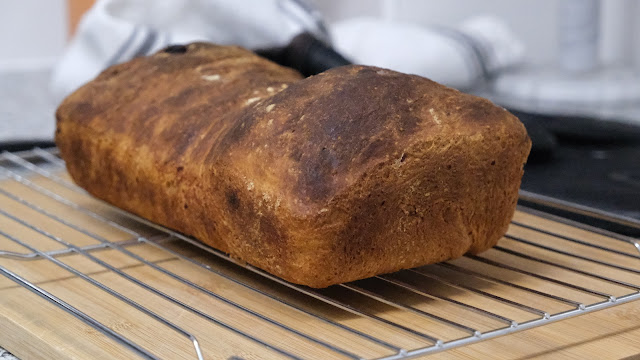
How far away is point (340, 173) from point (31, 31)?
2.11 meters

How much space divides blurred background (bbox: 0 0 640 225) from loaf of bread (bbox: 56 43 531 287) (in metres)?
0.32

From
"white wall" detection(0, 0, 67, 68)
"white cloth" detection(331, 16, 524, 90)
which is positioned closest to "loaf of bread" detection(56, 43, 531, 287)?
"white cloth" detection(331, 16, 524, 90)

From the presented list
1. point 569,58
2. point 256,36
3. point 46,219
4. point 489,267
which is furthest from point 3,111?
point 569,58

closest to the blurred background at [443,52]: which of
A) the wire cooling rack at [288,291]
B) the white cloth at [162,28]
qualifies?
the white cloth at [162,28]

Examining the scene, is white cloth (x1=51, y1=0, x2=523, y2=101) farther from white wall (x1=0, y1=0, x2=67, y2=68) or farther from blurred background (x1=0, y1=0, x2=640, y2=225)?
white wall (x1=0, y1=0, x2=67, y2=68)

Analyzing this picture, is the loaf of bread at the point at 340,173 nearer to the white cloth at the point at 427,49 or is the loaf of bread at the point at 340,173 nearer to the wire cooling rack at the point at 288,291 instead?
the wire cooling rack at the point at 288,291

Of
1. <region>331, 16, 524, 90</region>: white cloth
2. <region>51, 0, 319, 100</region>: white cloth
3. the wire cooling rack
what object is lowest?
the wire cooling rack

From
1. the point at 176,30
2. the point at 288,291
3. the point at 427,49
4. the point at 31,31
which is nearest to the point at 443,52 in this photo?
the point at 427,49

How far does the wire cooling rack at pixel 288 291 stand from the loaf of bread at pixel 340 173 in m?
0.04

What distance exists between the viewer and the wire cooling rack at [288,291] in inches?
27.9

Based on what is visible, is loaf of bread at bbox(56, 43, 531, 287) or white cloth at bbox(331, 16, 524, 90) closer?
loaf of bread at bbox(56, 43, 531, 287)

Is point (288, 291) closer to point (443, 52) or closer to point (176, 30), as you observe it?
point (176, 30)

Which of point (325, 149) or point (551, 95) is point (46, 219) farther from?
point (551, 95)

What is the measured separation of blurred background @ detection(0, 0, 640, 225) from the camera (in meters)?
1.33
